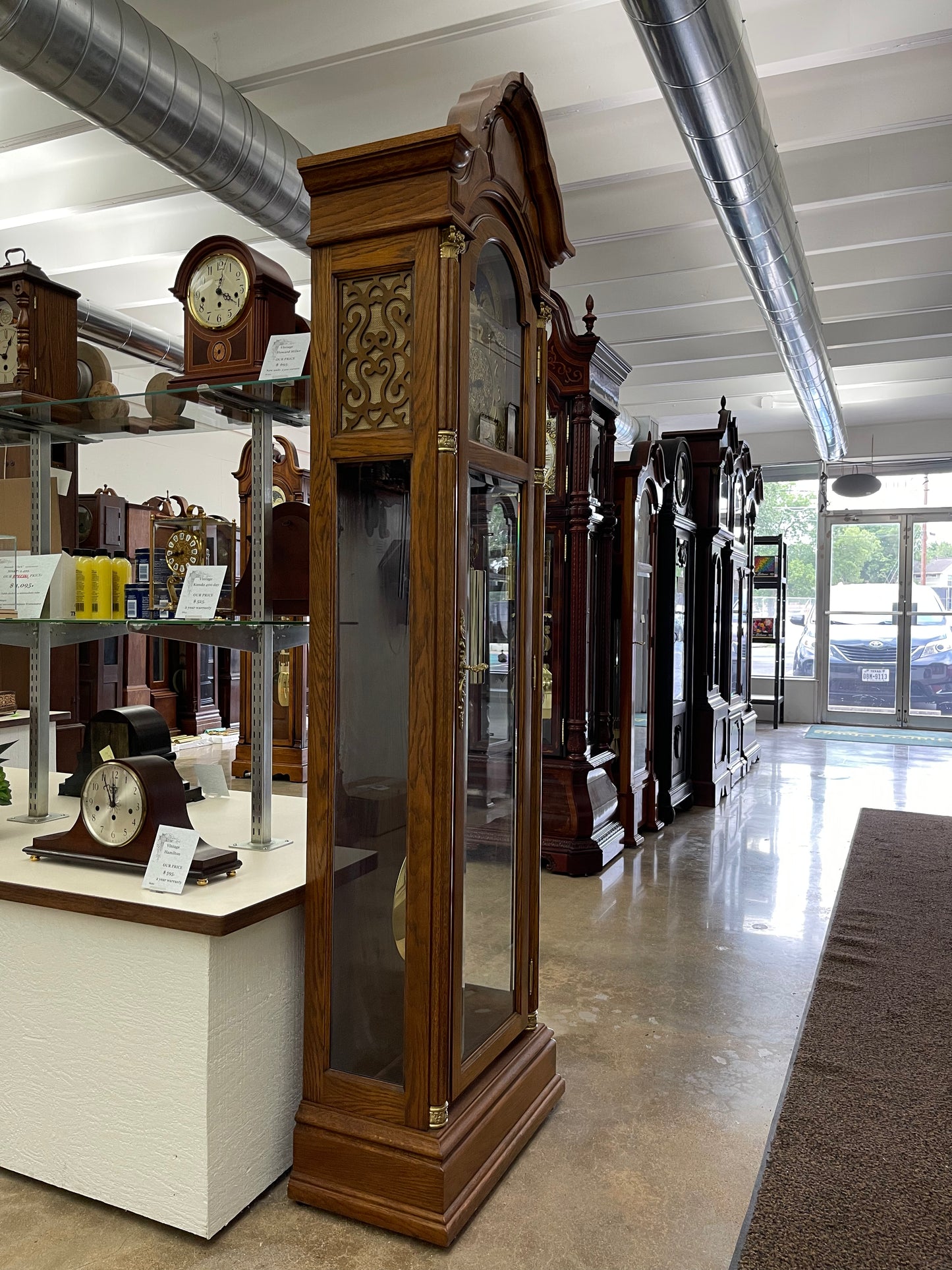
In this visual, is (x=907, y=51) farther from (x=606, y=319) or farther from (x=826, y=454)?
(x=826, y=454)

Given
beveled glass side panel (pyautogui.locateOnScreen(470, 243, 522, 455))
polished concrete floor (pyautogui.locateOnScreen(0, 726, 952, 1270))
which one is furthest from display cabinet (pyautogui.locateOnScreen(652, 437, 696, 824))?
beveled glass side panel (pyautogui.locateOnScreen(470, 243, 522, 455))

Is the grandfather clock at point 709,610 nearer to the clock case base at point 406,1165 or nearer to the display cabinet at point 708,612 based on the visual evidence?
the display cabinet at point 708,612

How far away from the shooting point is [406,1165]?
6.29 ft

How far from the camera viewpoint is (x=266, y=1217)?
198 cm

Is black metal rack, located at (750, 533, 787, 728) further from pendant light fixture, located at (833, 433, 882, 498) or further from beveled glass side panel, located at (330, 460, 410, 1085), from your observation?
beveled glass side panel, located at (330, 460, 410, 1085)

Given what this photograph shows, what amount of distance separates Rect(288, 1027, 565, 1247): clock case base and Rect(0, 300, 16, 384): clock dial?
6.20 ft

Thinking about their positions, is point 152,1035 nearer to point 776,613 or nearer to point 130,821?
point 130,821

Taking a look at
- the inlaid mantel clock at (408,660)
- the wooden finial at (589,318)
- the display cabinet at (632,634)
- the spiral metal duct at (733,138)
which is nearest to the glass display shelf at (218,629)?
the inlaid mantel clock at (408,660)

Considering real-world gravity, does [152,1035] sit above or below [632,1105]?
above

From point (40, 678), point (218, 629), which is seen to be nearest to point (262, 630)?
point (218, 629)

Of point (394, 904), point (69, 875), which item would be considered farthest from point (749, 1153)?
point (69, 875)

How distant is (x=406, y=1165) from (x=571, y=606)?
3.32 metres

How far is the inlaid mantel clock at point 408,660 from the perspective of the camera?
6.28 ft

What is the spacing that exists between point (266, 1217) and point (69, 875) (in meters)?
0.83
